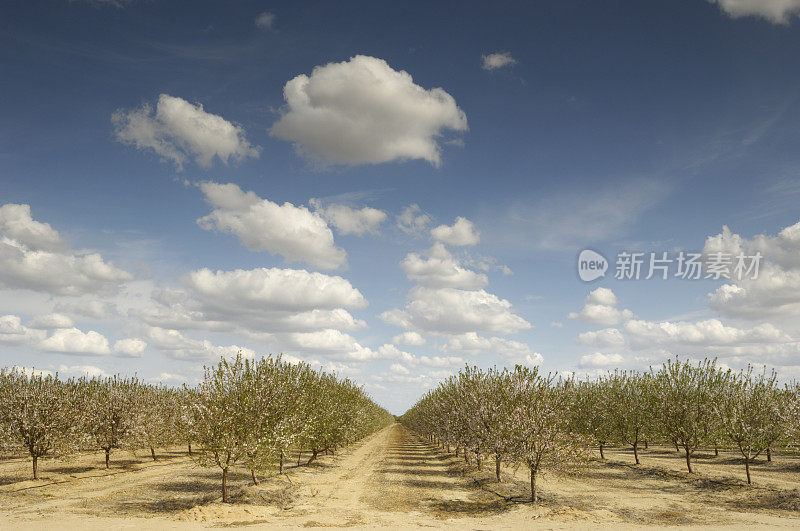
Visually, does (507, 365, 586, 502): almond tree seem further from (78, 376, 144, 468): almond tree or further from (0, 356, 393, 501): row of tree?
(78, 376, 144, 468): almond tree

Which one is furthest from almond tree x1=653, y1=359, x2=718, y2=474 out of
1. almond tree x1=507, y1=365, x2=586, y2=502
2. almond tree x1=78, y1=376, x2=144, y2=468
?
Result: almond tree x1=78, y1=376, x2=144, y2=468

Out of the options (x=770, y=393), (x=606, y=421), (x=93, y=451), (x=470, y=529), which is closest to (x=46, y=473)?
(x=93, y=451)

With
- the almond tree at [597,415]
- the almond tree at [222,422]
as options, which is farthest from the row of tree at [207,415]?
the almond tree at [597,415]

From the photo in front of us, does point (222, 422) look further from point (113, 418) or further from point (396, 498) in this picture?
point (113, 418)

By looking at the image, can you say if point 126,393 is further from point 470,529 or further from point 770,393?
point 770,393

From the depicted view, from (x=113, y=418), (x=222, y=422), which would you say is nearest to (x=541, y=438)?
(x=222, y=422)

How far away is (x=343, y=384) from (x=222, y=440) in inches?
1107

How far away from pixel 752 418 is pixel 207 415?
34.5 m

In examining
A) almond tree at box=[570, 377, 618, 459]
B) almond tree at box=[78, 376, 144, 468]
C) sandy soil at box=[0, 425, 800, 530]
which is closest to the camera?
sandy soil at box=[0, 425, 800, 530]

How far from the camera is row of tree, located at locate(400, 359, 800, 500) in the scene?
24.5 meters

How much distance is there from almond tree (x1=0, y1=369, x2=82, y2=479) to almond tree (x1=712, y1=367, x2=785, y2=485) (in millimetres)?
46523

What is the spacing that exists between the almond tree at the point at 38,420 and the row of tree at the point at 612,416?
29.4m

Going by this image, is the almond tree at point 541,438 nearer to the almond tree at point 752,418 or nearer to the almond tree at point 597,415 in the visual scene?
the almond tree at point 752,418

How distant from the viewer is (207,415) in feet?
78.3
